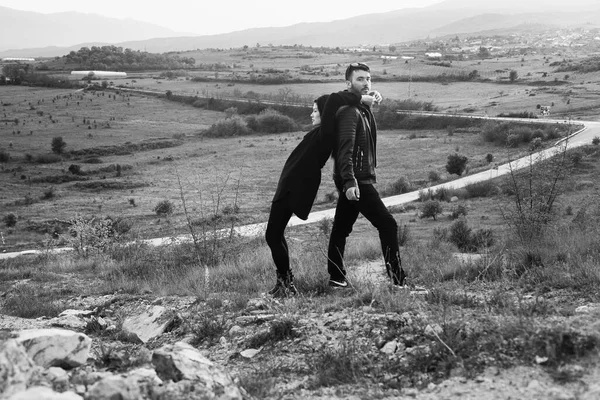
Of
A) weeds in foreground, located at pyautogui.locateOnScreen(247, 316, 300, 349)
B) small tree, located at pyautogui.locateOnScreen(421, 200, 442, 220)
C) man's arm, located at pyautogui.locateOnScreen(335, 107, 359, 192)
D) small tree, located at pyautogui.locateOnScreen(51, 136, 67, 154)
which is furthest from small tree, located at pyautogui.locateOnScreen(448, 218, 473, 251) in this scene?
small tree, located at pyautogui.locateOnScreen(51, 136, 67, 154)

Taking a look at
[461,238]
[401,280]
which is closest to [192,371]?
[401,280]

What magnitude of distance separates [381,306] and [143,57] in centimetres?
16324

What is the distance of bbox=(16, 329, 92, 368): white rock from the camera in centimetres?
345

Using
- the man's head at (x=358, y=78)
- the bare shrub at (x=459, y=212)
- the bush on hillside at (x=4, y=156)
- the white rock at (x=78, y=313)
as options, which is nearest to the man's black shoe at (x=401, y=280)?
the man's head at (x=358, y=78)

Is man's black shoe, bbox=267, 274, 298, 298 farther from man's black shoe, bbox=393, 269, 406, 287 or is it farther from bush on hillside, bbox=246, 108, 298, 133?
bush on hillside, bbox=246, 108, 298, 133

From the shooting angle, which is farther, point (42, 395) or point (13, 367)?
point (13, 367)

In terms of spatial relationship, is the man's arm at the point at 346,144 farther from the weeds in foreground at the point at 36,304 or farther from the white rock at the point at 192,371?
the weeds in foreground at the point at 36,304

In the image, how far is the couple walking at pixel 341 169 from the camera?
18.1ft

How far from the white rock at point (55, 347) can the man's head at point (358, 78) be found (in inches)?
127

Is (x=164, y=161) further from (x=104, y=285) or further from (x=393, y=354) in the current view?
(x=393, y=354)

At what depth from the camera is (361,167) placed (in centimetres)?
559

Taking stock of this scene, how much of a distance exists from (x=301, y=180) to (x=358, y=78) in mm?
1045

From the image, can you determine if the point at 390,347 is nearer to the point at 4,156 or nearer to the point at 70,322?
the point at 70,322

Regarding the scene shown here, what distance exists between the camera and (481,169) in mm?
35406
